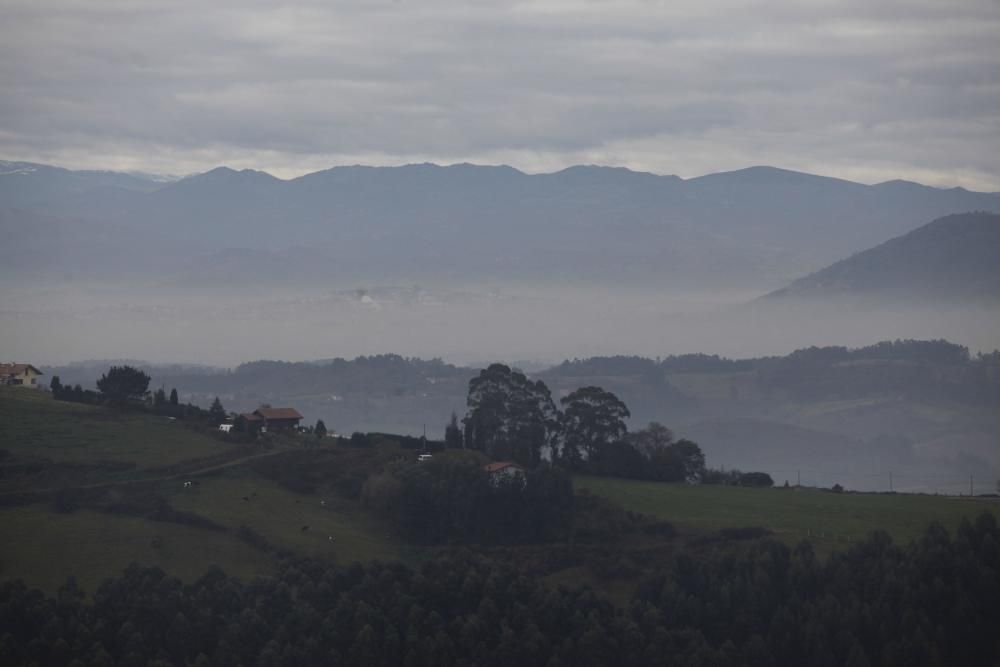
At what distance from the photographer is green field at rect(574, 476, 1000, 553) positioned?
204 ft

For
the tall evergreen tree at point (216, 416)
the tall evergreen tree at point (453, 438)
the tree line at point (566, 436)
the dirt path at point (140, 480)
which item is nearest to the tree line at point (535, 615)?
the dirt path at point (140, 480)

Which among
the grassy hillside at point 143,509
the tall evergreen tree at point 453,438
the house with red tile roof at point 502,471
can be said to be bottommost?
the grassy hillside at point 143,509

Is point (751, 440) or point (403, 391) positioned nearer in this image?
point (751, 440)

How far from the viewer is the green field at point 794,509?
204 feet

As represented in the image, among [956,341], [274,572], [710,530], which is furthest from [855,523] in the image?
[956,341]

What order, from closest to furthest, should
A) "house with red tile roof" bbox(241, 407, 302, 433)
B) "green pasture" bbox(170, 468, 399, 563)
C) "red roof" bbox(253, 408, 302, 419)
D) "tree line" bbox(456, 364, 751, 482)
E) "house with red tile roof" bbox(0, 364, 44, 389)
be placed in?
"green pasture" bbox(170, 468, 399, 563) → "tree line" bbox(456, 364, 751, 482) → "house with red tile roof" bbox(241, 407, 302, 433) → "red roof" bbox(253, 408, 302, 419) → "house with red tile roof" bbox(0, 364, 44, 389)

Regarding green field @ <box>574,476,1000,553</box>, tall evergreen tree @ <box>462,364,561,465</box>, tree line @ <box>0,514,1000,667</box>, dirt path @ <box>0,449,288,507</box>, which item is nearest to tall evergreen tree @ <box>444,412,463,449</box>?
tall evergreen tree @ <box>462,364,561,465</box>

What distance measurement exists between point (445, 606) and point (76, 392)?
117 feet

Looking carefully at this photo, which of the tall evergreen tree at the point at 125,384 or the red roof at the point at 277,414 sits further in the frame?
the tall evergreen tree at the point at 125,384

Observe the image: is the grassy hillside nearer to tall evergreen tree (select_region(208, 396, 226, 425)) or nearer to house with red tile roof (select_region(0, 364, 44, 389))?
tall evergreen tree (select_region(208, 396, 226, 425))

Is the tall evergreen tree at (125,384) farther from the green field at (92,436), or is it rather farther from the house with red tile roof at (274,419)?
the house with red tile roof at (274,419)

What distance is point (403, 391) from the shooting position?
598 ft

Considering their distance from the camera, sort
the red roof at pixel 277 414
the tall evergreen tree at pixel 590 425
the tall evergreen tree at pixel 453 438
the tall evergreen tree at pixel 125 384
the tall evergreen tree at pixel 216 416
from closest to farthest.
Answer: the tall evergreen tree at pixel 590 425 → the tall evergreen tree at pixel 453 438 → the tall evergreen tree at pixel 216 416 → the red roof at pixel 277 414 → the tall evergreen tree at pixel 125 384

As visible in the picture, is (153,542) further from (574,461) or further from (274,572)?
(574,461)
